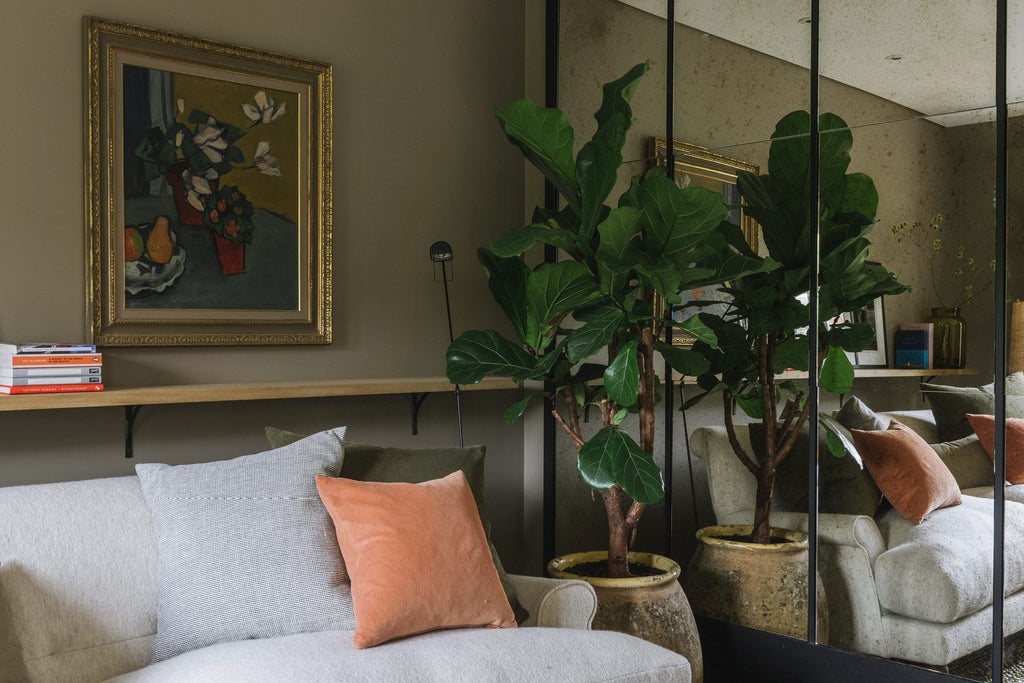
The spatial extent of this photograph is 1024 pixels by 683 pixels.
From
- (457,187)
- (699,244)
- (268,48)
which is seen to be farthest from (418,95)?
(699,244)

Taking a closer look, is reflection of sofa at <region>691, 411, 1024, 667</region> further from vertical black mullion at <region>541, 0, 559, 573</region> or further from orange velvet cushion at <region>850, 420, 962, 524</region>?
vertical black mullion at <region>541, 0, 559, 573</region>

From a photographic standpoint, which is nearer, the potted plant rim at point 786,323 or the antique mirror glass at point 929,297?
the antique mirror glass at point 929,297

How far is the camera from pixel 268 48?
9.73 feet

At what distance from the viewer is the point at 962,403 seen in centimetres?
250

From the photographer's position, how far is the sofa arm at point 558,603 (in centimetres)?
243

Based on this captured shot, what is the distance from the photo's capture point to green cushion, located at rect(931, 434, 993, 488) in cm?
247

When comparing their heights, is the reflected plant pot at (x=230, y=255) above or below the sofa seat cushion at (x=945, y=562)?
above

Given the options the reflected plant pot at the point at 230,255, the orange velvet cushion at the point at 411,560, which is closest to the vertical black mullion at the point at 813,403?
the orange velvet cushion at the point at 411,560

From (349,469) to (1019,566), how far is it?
1.74 metres

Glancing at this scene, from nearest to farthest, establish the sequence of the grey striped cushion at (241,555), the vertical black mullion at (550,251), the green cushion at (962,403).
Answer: the grey striped cushion at (241,555)
the green cushion at (962,403)
the vertical black mullion at (550,251)

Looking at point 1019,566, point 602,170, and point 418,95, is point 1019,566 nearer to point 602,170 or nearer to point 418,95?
point 602,170

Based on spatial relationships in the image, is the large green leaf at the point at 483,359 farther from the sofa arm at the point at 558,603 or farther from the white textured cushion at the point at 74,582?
the white textured cushion at the point at 74,582

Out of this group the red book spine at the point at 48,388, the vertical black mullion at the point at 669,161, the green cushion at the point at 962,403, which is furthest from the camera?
the vertical black mullion at the point at 669,161

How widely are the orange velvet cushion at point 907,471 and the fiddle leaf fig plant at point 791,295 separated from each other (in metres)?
0.11
